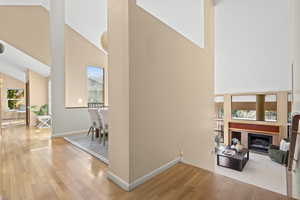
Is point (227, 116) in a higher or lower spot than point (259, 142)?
higher

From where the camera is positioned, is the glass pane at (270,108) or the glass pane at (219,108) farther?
the glass pane at (219,108)

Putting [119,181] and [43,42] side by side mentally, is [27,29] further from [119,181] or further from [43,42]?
[119,181]

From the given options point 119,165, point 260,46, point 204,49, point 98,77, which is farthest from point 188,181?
point 260,46

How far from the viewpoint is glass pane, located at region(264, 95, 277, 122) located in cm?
772

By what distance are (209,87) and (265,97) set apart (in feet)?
19.4

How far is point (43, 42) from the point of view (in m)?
5.77

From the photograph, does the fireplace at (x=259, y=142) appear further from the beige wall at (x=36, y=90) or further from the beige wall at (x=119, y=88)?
the beige wall at (x=36, y=90)

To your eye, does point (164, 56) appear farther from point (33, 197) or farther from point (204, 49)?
point (33, 197)

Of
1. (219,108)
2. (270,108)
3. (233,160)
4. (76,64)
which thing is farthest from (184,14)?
(219,108)

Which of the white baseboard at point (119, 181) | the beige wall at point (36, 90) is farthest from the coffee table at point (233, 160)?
the beige wall at point (36, 90)

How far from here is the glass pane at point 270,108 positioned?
772cm

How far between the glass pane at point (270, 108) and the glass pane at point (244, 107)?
54 centimetres

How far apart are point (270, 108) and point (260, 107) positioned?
1.41ft

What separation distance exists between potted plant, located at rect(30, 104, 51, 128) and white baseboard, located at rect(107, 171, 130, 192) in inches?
225
